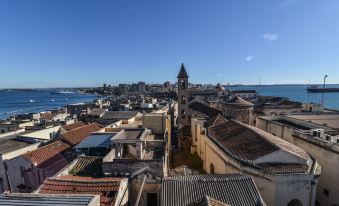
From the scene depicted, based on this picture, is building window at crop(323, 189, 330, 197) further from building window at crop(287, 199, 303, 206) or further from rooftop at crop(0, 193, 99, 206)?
rooftop at crop(0, 193, 99, 206)

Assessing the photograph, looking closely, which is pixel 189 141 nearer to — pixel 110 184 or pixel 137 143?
pixel 137 143

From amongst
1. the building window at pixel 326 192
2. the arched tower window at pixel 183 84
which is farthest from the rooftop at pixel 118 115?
the building window at pixel 326 192

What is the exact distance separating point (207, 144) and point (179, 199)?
1513cm

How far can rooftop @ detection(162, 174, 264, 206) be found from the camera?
1252 centimetres

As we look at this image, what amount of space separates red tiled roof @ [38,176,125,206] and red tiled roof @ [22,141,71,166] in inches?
296

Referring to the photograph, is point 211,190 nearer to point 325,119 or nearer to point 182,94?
point 325,119

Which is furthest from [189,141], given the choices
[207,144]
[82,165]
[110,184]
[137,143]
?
[110,184]

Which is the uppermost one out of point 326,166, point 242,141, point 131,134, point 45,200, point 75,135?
point 45,200

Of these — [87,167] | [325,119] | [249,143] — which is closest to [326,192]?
[249,143]

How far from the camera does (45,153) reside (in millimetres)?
20562

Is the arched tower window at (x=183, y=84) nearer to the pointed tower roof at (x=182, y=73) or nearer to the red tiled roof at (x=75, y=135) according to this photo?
the pointed tower roof at (x=182, y=73)

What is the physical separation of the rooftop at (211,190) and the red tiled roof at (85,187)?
3.03m

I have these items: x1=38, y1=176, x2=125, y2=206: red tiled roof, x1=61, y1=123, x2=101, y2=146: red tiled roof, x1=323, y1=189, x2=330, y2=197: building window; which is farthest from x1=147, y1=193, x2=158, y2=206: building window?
x1=323, y1=189, x2=330, y2=197: building window

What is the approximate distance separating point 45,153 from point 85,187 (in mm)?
10563
